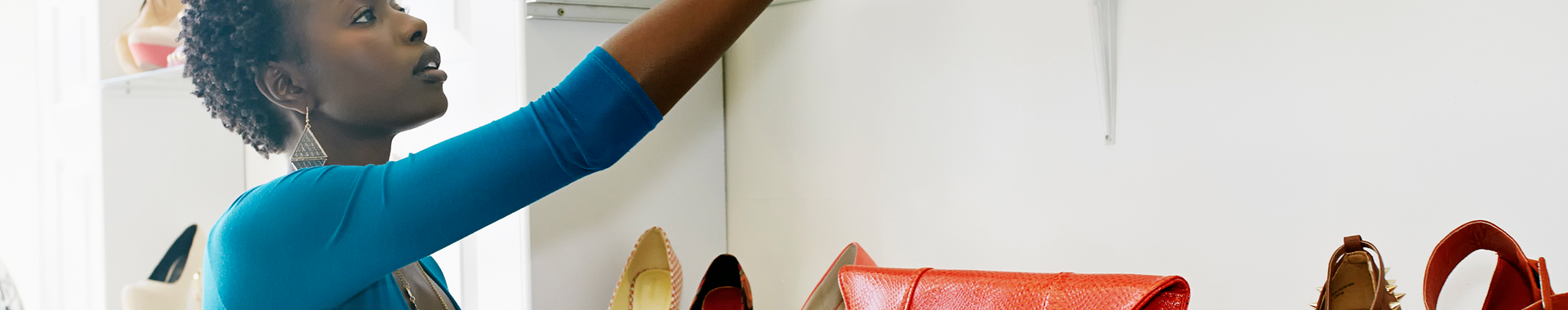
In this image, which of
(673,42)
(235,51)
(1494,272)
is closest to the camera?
(673,42)

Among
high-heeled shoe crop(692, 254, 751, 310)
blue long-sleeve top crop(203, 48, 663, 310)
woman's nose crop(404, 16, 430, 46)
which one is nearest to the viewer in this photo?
blue long-sleeve top crop(203, 48, 663, 310)

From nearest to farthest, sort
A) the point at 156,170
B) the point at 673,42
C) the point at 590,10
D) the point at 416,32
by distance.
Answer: the point at 673,42, the point at 416,32, the point at 590,10, the point at 156,170

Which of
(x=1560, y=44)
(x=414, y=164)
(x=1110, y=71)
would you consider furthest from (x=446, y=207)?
(x=1560, y=44)

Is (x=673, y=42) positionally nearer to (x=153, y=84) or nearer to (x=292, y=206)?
(x=292, y=206)

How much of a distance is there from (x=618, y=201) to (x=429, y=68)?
32 centimetres

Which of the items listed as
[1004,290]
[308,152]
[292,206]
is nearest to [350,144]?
[308,152]

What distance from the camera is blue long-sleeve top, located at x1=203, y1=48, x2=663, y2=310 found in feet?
1.45

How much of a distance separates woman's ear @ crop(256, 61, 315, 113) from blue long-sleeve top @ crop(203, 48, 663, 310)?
0.21 m

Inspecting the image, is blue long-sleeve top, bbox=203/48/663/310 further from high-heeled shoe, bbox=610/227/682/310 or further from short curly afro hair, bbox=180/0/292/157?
high-heeled shoe, bbox=610/227/682/310

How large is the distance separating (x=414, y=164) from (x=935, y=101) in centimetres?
60

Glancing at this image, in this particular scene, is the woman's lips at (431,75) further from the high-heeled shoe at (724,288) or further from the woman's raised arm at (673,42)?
the woman's raised arm at (673,42)

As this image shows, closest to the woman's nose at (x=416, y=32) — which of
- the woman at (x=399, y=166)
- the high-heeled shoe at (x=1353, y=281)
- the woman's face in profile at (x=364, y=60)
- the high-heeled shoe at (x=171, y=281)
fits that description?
the woman's face in profile at (x=364, y=60)

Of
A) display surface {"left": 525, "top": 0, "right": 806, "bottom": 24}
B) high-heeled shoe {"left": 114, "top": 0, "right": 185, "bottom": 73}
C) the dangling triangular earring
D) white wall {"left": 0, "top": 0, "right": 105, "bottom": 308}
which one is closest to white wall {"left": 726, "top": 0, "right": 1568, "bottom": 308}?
display surface {"left": 525, "top": 0, "right": 806, "bottom": 24}

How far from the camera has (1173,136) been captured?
0.75m
